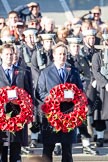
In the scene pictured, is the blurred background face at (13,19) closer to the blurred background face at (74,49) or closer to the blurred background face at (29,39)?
the blurred background face at (29,39)

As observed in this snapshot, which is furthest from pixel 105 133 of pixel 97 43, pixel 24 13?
pixel 24 13

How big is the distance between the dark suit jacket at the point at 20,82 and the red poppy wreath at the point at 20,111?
0.17m

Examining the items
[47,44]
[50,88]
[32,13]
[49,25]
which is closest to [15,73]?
[50,88]

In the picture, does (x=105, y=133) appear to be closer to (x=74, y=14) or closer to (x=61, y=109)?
(x=61, y=109)

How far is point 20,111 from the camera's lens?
31.9 ft

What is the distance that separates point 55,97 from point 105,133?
9.27 ft

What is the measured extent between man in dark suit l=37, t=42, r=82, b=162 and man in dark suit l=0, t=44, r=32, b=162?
258 mm

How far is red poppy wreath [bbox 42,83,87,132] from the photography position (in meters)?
9.79

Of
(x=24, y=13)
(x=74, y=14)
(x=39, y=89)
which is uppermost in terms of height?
(x=74, y=14)

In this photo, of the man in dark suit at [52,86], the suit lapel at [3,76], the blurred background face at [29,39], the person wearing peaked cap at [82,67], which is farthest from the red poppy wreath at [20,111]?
the blurred background face at [29,39]

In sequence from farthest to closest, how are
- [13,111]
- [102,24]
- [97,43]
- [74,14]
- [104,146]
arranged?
[74,14] → [102,24] → [97,43] → [104,146] → [13,111]

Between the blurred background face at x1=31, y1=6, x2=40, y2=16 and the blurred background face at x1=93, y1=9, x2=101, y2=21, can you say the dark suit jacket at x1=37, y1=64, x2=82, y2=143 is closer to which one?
the blurred background face at x1=31, y1=6, x2=40, y2=16

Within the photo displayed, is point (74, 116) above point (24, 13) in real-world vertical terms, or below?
below

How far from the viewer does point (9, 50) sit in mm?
9781
